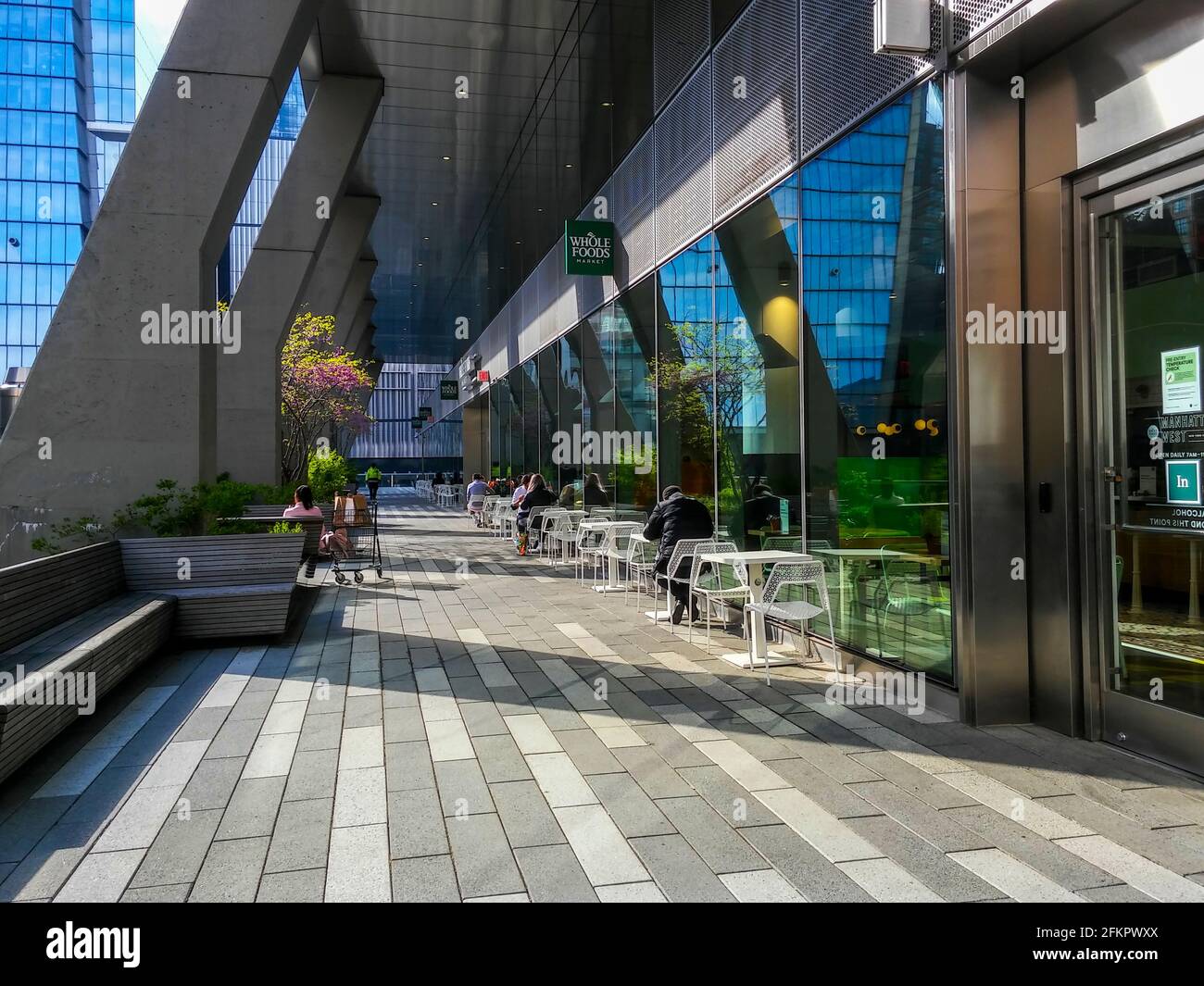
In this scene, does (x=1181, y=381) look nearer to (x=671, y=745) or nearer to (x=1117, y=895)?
(x=1117, y=895)

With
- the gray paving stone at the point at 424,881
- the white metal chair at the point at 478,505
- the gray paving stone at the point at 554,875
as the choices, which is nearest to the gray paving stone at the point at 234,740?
the gray paving stone at the point at 424,881

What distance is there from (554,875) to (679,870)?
0.46 metres

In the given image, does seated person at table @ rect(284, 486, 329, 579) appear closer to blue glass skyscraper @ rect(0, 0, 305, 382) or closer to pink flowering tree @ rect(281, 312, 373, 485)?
pink flowering tree @ rect(281, 312, 373, 485)

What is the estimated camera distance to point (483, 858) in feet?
11.0

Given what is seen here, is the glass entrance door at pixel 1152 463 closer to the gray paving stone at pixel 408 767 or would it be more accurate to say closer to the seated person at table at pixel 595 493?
the gray paving stone at pixel 408 767

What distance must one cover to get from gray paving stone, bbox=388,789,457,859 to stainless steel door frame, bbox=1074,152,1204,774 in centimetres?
346

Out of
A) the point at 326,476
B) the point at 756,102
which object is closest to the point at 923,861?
the point at 756,102

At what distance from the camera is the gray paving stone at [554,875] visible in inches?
120

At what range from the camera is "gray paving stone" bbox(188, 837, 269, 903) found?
3.08 metres

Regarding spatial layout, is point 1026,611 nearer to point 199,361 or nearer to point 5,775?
point 5,775

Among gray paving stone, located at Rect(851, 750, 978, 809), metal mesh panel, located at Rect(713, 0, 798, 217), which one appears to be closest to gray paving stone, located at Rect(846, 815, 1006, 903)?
gray paving stone, located at Rect(851, 750, 978, 809)
